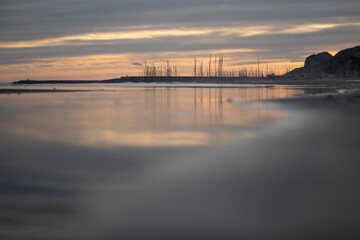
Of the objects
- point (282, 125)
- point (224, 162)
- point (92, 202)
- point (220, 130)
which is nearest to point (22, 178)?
point (92, 202)

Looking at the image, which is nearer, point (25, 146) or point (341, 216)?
point (341, 216)

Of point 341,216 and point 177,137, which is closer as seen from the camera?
point 341,216

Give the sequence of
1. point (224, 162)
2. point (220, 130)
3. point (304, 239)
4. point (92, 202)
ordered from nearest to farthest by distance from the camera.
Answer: point (304, 239), point (92, 202), point (224, 162), point (220, 130)

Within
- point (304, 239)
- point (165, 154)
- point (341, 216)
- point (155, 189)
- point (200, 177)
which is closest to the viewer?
point (304, 239)

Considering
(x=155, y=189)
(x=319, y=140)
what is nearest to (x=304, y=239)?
(x=155, y=189)

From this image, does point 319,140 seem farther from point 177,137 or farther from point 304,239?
point 304,239

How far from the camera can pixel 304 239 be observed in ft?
17.2

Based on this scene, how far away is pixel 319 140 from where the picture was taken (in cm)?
1173

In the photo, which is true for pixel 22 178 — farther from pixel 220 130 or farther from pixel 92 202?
pixel 220 130

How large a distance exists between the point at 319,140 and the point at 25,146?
873 centimetres

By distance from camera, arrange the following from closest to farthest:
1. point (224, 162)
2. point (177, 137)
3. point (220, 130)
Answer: point (224, 162) → point (177, 137) → point (220, 130)

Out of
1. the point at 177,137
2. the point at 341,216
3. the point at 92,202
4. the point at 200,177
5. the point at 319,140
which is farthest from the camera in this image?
the point at 177,137

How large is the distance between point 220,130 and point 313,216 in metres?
8.74

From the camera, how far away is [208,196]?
6.68 m
